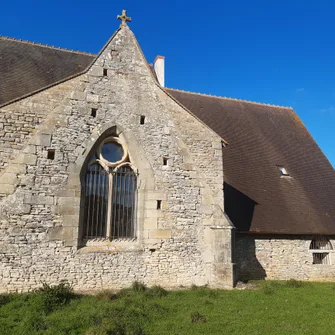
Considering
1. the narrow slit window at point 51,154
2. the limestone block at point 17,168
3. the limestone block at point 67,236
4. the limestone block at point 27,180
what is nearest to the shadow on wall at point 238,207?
the limestone block at point 67,236

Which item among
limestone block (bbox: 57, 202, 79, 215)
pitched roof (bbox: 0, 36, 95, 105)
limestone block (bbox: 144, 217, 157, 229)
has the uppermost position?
pitched roof (bbox: 0, 36, 95, 105)

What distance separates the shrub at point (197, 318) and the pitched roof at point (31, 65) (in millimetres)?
8195

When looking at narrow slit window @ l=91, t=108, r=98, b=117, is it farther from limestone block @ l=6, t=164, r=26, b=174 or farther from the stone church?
limestone block @ l=6, t=164, r=26, b=174

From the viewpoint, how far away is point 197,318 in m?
6.70

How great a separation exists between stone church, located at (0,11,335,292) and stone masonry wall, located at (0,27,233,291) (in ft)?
0.09

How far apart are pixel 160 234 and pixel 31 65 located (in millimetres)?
7736

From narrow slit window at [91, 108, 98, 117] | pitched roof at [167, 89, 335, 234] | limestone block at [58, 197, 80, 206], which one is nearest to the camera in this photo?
limestone block at [58, 197, 80, 206]

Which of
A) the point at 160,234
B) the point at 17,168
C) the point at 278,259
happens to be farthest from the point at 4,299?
→ the point at 278,259

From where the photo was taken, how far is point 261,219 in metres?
12.2

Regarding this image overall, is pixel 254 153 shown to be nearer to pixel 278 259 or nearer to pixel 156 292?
pixel 278 259

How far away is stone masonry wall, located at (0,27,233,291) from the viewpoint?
339 inches

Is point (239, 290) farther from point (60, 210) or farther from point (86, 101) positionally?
point (86, 101)

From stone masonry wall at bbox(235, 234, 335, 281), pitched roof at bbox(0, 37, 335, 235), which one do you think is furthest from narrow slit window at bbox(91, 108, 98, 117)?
stone masonry wall at bbox(235, 234, 335, 281)

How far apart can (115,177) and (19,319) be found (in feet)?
14.6
